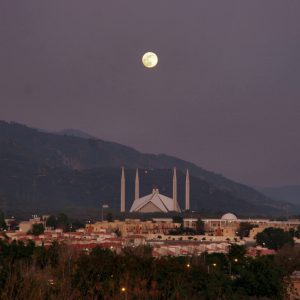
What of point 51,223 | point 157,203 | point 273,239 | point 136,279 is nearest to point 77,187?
point 157,203

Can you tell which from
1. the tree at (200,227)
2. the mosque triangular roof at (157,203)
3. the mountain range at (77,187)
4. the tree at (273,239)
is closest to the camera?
the tree at (273,239)

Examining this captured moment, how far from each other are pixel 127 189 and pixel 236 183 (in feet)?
200

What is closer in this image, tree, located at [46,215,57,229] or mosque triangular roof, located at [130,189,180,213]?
tree, located at [46,215,57,229]

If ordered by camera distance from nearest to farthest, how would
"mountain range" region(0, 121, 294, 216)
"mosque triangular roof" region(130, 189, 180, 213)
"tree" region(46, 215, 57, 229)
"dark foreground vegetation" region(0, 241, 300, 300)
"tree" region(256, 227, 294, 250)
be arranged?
"dark foreground vegetation" region(0, 241, 300, 300), "tree" region(256, 227, 294, 250), "tree" region(46, 215, 57, 229), "mosque triangular roof" region(130, 189, 180, 213), "mountain range" region(0, 121, 294, 216)

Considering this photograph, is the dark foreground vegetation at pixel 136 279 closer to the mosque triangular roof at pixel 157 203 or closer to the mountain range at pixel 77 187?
the mosque triangular roof at pixel 157 203

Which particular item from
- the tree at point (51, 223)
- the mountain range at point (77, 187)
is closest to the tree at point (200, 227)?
the tree at point (51, 223)

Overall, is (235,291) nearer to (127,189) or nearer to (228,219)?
(228,219)

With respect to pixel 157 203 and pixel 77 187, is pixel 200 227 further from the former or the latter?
pixel 77 187

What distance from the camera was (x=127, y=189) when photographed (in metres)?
136

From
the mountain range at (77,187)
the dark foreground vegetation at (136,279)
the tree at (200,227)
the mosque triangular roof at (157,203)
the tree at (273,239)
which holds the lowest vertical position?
the dark foreground vegetation at (136,279)

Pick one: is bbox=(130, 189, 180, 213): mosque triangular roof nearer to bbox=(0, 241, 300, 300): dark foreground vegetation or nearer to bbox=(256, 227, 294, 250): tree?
bbox=(256, 227, 294, 250): tree

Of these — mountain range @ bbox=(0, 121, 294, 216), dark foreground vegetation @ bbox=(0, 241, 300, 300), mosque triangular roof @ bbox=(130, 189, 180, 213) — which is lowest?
dark foreground vegetation @ bbox=(0, 241, 300, 300)

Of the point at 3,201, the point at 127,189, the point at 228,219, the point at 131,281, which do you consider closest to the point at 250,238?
the point at 228,219

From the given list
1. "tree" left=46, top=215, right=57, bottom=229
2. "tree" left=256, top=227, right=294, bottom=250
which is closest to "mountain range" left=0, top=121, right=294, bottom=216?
"tree" left=46, top=215, right=57, bottom=229
